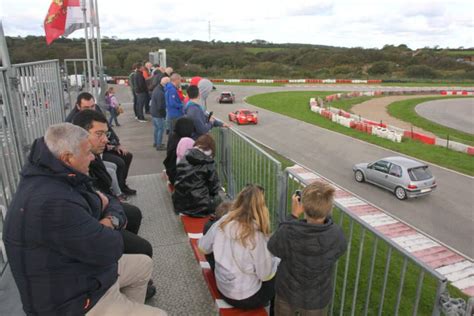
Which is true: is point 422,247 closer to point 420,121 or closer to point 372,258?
point 372,258

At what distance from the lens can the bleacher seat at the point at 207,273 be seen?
3.18m

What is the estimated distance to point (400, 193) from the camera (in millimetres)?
14727

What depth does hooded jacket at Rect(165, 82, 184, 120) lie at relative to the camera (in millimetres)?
7938

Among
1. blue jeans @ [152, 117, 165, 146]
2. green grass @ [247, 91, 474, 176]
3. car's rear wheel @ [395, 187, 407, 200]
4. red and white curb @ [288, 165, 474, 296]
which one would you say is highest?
blue jeans @ [152, 117, 165, 146]

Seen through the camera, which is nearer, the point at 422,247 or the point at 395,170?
the point at 422,247

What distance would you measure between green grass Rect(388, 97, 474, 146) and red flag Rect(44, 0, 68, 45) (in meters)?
24.2

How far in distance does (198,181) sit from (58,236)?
2.80 m

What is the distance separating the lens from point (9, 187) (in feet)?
11.8

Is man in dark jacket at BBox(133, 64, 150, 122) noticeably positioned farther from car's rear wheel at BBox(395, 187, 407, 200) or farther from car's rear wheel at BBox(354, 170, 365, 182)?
car's rear wheel at BBox(395, 187, 407, 200)

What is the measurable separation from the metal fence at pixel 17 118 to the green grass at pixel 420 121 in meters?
25.6

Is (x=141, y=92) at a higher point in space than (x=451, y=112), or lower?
higher

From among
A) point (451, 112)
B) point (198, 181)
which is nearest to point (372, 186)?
point (198, 181)

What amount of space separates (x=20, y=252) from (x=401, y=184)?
48.4 feet

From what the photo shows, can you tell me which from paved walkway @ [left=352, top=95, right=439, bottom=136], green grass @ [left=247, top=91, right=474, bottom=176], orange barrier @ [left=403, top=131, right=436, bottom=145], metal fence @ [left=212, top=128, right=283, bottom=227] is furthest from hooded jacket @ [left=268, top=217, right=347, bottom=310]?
paved walkway @ [left=352, top=95, right=439, bottom=136]
